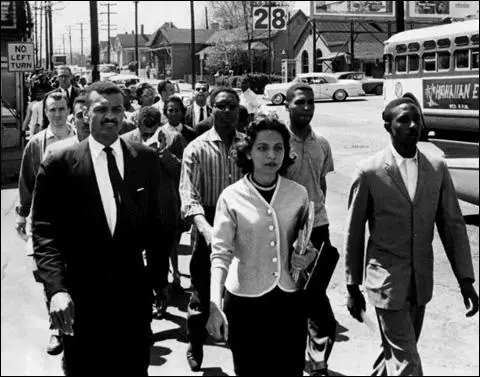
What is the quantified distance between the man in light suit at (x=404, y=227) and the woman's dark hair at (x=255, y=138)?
46cm

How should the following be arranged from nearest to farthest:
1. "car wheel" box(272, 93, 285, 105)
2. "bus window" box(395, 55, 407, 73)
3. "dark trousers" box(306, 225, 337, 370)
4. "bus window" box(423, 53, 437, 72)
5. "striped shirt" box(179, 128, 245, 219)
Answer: "dark trousers" box(306, 225, 337, 370)
"striped shirt" box(179, 128, 245, 219)
"bus window" box(423, 53, 437, 72)
"bus window" box(395, 55, 407, 73)
"car wheel" box(272, 93, 285, 105)

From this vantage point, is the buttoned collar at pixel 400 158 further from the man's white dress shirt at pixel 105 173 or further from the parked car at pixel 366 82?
the parked car at pixel 366 82

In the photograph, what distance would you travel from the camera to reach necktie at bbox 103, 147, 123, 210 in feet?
12.3

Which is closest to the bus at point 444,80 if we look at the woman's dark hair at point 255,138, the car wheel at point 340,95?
the woman's dark hair at point 255,138

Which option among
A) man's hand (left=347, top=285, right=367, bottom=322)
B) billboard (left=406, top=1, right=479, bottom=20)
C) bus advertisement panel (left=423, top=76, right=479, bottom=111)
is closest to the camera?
man's hand (left=347, top=285, right=367, bottom=322)

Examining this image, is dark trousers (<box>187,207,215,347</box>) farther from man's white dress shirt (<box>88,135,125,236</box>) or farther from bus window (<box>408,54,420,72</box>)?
bus window (<box>408,54,420,72</box>)

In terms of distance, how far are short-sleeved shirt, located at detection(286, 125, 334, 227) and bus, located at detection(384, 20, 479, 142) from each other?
14544mm

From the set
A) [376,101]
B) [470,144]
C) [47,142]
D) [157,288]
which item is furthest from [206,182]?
[376,101]

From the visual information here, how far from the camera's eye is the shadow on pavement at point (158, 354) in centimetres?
541

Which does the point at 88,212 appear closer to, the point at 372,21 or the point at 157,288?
the point at 157,288

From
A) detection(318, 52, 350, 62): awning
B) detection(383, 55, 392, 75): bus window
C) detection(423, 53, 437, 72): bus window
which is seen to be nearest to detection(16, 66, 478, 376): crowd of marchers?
detection(423, 53, 437, 72): bus window

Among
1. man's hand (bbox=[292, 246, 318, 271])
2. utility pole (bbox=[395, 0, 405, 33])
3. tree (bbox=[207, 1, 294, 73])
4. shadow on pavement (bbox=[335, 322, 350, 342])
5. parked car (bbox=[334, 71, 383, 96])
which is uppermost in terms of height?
tree (bbox=[207, 1, 294, 73])

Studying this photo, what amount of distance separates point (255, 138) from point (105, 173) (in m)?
0.80

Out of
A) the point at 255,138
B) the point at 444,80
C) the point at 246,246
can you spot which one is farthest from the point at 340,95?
the point at 246,246
